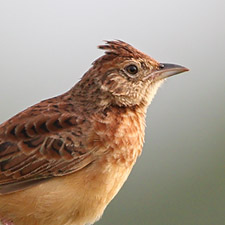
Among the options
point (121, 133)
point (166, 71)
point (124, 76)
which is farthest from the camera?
point (166, 71)

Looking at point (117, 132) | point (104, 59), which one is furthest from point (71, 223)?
point (104, 59)

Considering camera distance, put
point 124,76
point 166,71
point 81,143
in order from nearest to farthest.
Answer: point 81,143 < point 124,76 < point 166,71

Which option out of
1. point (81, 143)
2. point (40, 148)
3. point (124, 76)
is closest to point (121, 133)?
point (81, 143)

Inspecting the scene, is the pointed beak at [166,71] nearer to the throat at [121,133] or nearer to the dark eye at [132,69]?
the dark eye at [132,69]

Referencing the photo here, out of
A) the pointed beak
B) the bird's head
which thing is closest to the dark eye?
the bird's head

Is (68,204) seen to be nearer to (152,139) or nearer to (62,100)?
(62,100)

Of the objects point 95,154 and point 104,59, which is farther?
point 104,59

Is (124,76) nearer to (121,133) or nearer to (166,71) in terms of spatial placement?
(166,71)
